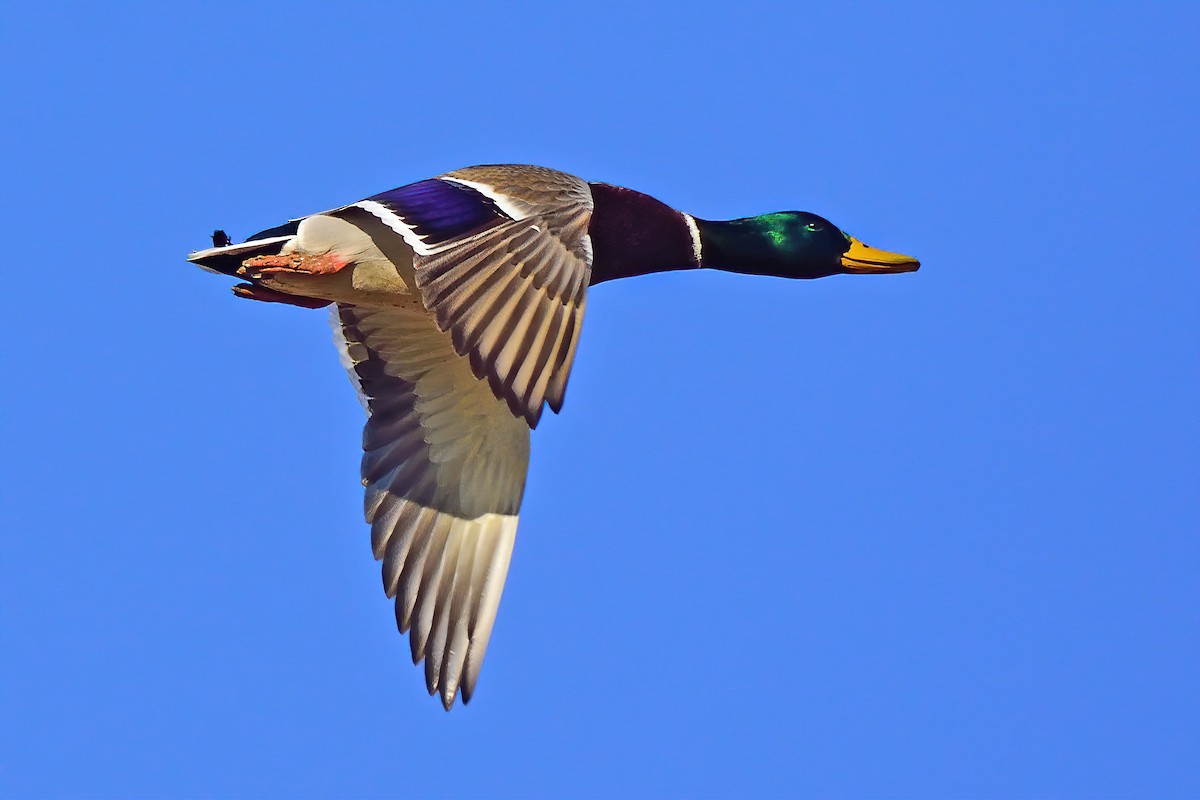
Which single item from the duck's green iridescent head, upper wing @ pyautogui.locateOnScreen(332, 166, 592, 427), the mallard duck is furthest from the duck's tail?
the duck's green iridescent head

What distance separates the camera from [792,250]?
9352 mm

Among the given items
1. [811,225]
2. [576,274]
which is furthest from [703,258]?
[576,274]

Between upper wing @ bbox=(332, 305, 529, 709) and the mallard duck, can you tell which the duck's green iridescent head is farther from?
upper wing @ bbox=(332, 305, 529, 709)

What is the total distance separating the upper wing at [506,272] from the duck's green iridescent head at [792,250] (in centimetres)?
174

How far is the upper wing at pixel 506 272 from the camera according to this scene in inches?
267

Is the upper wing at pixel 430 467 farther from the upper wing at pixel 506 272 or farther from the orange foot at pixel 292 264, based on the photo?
the upper wing at pixel 506 272

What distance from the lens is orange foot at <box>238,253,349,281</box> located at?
8000mm

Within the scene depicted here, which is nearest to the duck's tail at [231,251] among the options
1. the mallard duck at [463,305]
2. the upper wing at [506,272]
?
the mallard duck at [463,305]

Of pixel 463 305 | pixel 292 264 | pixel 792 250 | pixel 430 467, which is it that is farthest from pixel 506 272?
pixel 792 250

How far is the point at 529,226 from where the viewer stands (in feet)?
23.8

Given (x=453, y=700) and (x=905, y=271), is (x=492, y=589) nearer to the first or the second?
(x=453, y=700)

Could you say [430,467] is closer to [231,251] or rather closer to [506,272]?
[231,251]

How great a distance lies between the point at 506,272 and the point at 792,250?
A: 2721mm

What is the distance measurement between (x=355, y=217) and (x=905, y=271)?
3.14 metres
